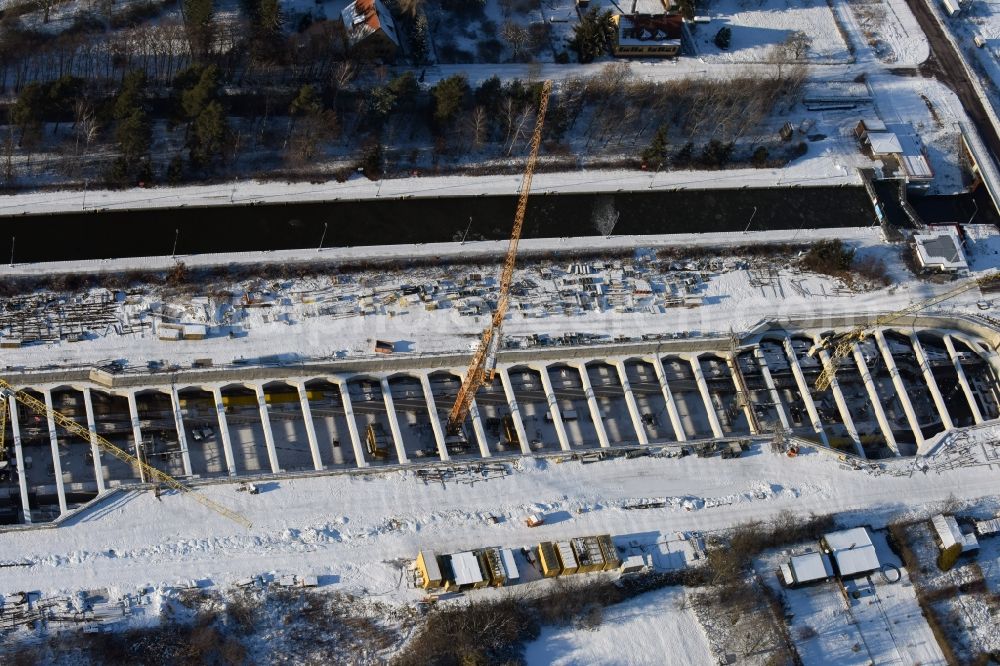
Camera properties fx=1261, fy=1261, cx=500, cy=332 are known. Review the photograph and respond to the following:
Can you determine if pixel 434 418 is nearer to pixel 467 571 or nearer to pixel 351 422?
pixel 351 422

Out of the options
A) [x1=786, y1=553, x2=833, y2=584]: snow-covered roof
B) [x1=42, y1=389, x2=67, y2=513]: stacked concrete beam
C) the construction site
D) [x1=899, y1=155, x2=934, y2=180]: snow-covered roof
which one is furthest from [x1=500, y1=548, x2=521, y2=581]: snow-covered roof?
[x1=899, y1=155, x2=934, y2=180]: snow-covered roof

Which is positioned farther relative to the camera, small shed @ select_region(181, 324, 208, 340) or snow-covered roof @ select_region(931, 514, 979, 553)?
small shed @ select_region(181, 324, 208, 340)

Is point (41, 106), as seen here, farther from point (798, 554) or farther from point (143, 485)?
point (798, 554)

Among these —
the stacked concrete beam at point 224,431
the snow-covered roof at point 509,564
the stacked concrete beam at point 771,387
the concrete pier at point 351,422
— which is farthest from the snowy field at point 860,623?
the stacked concrete beam at point 224,431

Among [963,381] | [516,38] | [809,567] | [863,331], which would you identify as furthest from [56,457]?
[963,381]

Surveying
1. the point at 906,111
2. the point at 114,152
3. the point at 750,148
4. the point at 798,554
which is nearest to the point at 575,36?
the point at 750,148

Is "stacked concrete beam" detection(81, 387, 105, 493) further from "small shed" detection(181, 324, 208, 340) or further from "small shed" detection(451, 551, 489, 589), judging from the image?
"small shed" detection(451, 551, 489, 589)
